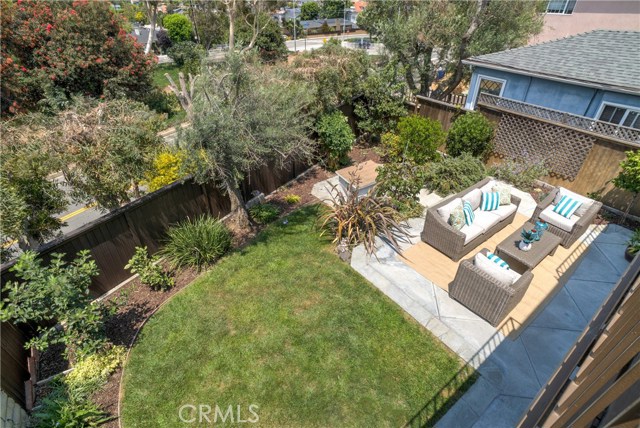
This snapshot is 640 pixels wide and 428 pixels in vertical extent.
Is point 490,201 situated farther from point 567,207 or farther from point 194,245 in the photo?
point 194,245

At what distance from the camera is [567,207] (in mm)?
7801

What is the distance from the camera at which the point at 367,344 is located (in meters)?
5.75

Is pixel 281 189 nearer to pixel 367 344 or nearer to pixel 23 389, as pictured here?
pixel 367 344

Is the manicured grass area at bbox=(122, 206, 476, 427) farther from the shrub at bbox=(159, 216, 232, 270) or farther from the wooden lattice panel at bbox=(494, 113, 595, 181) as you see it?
the wooden lattice panel at bbox=(494, 113, 595, 181)

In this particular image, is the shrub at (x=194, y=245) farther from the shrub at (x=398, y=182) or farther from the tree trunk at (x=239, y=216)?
the shrub at (x=398, y=182)

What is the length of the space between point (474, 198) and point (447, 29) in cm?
1089

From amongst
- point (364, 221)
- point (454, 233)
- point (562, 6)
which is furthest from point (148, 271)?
point (562, 6)

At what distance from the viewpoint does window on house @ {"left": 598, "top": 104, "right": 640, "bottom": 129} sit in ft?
37.1

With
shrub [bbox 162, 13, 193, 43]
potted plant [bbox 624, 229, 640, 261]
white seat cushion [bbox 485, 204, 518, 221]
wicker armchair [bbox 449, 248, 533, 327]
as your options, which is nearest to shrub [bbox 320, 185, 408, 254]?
wicker armchair [bbox 449, 248, 533, 327]

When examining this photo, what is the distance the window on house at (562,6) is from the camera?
81.2ft

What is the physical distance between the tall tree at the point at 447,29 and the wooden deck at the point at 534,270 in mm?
10160

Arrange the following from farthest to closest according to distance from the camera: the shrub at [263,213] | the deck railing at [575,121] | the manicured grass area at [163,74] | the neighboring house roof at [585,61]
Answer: the manicured grass area at [163,74] < the neighboring house roof at [585,61] < the deck railing at [575,121] < the shrub at [263,213]

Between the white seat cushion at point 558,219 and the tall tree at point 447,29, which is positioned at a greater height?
the tall tree at point 447,29

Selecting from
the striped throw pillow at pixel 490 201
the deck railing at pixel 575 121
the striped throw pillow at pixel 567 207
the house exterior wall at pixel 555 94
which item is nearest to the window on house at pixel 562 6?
the house exterior wall at pixel 555 94
